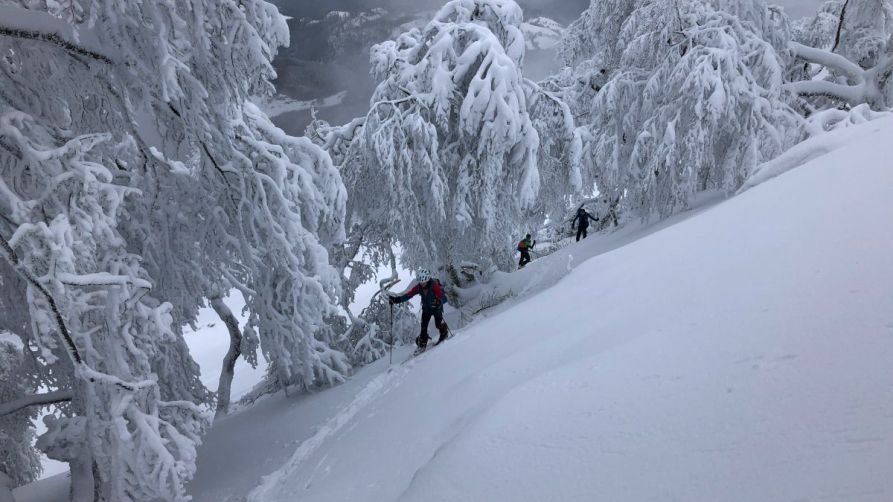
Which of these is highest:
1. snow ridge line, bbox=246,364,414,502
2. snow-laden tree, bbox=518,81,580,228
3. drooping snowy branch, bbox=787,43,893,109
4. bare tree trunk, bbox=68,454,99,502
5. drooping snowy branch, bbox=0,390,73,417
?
snow-laden tree, bbox=518,81,580,228

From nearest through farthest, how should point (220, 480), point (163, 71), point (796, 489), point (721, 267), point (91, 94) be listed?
1. point (796, 489)
2. point (721, 267)
3. point (163, 71)
4. point (91, 94)
5. point (220, 480)

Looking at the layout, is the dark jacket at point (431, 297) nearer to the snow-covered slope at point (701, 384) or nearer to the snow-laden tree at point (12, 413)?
the snow-covered slope at point (701, 384)

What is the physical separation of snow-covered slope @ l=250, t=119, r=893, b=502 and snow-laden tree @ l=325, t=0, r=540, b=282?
481cm

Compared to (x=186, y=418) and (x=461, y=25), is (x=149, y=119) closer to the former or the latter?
(x=186, y=418)

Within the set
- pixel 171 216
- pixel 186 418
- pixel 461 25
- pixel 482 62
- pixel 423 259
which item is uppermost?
pixel 461 25

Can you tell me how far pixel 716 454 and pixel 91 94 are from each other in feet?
16.3

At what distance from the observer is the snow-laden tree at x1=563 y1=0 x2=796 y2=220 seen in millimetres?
7344

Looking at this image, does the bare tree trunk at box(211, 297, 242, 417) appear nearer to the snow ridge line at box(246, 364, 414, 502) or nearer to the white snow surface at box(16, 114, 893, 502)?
the snow ridge line at box(246, 364, 414, 502)

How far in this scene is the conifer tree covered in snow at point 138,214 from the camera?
9.57 feet

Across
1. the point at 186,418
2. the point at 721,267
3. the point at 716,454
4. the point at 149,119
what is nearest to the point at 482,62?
the point at 149,119

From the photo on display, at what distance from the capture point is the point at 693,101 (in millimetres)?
7457

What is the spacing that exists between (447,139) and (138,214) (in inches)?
226

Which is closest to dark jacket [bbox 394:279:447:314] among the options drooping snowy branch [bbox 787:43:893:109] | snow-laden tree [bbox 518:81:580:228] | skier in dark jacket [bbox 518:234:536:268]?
snow-laden tree [bbox 518:81:580:228]

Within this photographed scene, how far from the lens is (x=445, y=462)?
2430 mm
